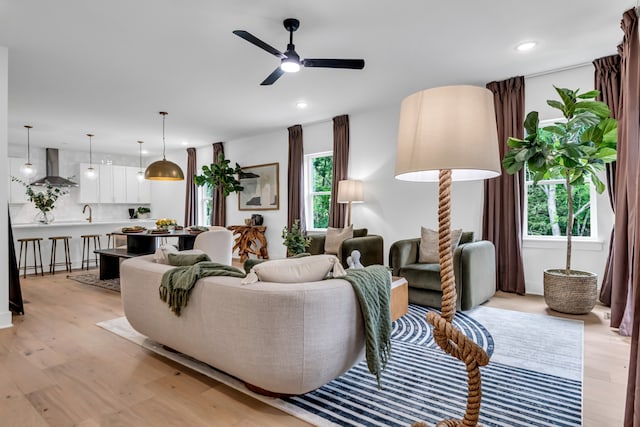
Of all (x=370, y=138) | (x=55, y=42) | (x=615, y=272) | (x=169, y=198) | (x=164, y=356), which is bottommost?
(x=164, y=356)

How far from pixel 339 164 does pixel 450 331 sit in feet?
15.8

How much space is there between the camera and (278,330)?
1.71 m

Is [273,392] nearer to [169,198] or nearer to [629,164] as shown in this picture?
[629,164]

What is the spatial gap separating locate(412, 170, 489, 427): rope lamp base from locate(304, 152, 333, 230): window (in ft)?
16.4

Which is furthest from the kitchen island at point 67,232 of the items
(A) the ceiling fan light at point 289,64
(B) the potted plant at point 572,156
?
(B) the potted plant at point 572,156

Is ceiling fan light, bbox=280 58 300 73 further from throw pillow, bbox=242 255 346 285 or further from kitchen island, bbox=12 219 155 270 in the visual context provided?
kitchen island, bbox=12 219 155 270

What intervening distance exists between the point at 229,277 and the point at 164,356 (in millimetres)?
1013

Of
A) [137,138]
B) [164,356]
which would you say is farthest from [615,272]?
[137,138]

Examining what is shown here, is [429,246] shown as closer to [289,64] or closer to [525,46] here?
[525,46]

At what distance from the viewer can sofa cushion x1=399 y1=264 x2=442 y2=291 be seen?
3.49 meters

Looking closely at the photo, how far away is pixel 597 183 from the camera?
333cm

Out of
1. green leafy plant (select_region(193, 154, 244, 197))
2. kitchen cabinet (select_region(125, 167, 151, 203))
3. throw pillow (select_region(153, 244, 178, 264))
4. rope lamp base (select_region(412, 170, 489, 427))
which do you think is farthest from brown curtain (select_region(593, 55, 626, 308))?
kitchen cabinet (select_region(125, 167, 151, 203))

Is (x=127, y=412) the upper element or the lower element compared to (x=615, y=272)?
lower

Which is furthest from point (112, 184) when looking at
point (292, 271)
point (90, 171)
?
point (292, 271)
